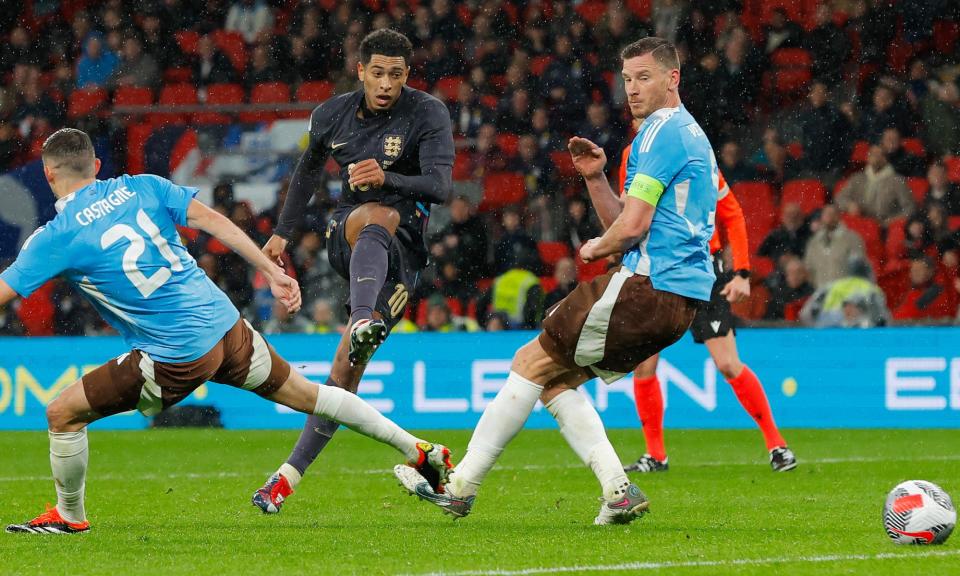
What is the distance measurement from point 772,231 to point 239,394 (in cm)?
533

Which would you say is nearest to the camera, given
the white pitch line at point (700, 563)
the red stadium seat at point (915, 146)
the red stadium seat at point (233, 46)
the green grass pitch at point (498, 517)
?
the white pitch line at point (700, 563)

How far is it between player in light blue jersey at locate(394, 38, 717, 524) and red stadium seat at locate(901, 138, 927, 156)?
924cm

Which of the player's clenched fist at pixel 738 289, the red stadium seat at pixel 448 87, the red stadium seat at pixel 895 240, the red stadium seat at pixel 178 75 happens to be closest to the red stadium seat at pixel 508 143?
the red stadium seat at pixel 448 87

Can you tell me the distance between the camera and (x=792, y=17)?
53.6ft

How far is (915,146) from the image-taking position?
48.6ft

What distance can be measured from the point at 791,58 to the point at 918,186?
2157 millimetres

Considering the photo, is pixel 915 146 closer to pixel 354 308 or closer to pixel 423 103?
pixel 423 103

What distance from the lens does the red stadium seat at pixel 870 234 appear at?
14.0 meters

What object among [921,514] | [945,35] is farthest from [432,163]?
[945,35]

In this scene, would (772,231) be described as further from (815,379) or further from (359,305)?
(359,305)

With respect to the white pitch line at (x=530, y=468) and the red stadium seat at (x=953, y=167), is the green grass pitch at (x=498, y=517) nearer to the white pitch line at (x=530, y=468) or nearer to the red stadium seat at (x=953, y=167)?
the white pitch line at (x=530, y=468)

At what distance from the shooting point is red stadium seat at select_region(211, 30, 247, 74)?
59.3 ft

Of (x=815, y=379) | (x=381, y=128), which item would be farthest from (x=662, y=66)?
(x=815, y=379)

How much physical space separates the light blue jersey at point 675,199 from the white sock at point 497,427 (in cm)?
68
